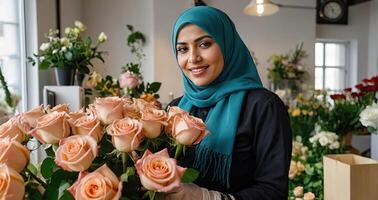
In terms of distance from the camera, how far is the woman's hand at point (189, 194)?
0.63 meters

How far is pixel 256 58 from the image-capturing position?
17.4 ft

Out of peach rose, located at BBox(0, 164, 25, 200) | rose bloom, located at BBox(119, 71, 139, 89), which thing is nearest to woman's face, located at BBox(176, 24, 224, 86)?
peach rose, located at BBox(0, 164, 25, 200)

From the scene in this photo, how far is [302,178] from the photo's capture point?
5.67 feet

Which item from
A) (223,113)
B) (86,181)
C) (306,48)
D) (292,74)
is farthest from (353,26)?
(86,181)

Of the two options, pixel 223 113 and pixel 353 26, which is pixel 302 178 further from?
pixel 353 26

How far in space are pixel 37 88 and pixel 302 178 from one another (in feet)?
5.82

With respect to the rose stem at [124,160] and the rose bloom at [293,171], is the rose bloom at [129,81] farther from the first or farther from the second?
the rose stem at [124,160]

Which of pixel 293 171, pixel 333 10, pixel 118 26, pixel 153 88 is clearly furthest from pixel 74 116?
pixel 333 10

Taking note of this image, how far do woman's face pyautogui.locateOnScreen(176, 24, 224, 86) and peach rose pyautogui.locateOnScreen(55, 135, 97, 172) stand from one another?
0.43 meters

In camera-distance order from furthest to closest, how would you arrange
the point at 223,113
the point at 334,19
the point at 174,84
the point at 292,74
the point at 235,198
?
the point at 334,19 < the point at 292,74 < the point at 174,84 < the point at 223,113 < the point at 235,198

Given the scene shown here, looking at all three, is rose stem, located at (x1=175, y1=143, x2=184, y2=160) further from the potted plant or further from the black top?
the potted plant

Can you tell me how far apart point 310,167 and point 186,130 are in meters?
1.26

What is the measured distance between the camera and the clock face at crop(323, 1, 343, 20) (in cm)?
591

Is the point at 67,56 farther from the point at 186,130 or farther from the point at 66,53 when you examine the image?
the point at 186,130
